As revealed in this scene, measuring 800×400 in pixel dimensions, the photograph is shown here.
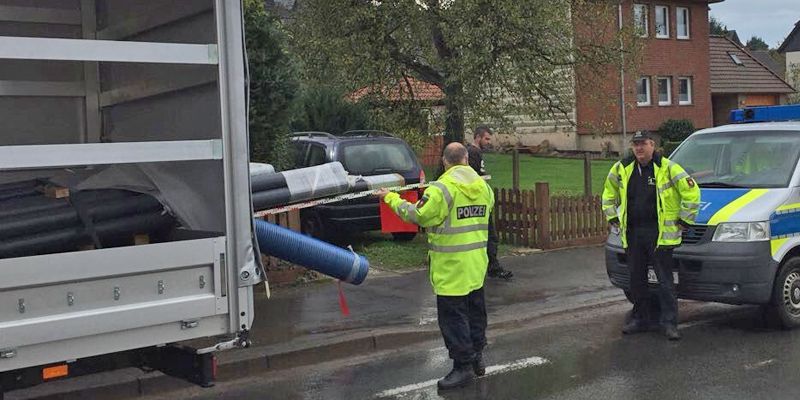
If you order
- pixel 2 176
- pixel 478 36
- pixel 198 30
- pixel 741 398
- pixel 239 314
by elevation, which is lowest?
pixel 741 398

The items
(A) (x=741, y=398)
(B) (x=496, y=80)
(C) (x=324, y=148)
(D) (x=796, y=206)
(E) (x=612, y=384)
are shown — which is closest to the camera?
(A) (x=741, y=398)

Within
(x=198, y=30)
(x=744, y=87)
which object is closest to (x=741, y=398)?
(x=198, y=30)

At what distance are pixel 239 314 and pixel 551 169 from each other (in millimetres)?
22936

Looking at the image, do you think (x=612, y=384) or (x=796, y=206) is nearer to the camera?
(x=612, y=384)

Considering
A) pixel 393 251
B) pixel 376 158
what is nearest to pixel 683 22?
pixel 376 158

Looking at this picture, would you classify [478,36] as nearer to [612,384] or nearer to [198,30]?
[612,384]

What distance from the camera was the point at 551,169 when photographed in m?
26.4

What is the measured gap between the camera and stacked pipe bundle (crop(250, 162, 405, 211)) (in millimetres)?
5262

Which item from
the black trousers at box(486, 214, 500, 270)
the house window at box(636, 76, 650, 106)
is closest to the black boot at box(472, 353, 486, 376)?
the black trousers at box(486, 214, 500, 270)

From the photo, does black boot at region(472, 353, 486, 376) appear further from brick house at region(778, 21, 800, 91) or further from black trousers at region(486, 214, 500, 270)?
brick house at region(778, 21, 800, 91)

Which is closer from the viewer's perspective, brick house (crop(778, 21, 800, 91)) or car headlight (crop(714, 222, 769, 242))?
car headlight (crop(714, 222, 769, 242))

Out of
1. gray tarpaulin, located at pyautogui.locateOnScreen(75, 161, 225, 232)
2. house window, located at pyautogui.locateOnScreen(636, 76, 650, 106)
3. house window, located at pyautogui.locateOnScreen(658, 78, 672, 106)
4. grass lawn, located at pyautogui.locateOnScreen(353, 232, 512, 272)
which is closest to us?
gray tarpaulin, located at pyautogui.locateOnScreen(75, 161, 225, 232)

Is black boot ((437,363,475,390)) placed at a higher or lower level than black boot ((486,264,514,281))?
lower

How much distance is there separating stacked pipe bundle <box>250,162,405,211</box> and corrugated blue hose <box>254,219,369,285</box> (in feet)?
1.25
